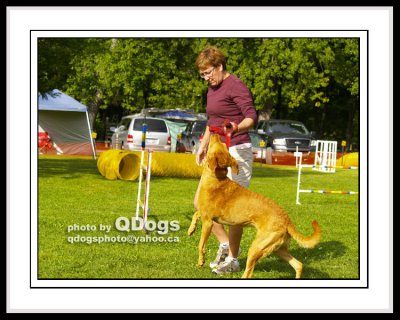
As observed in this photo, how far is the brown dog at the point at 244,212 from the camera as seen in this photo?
21.1 feet

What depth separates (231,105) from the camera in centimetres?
691

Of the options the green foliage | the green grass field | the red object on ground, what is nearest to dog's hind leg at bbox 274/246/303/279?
the green grass field

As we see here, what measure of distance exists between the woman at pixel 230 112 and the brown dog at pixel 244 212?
0.28 meters

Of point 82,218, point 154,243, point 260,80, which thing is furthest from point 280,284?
point 260,80

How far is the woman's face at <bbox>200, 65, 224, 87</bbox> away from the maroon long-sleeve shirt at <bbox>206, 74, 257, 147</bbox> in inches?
2.1

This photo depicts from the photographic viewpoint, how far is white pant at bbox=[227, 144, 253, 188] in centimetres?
699

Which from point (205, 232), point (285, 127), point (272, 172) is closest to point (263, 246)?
point (205, 232)

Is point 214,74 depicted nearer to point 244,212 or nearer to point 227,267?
point 244,212

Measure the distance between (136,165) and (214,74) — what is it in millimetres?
12310

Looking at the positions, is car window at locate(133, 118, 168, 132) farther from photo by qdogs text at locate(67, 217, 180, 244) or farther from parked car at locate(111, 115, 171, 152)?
photo by qdogs text at locate(67, 217, 180, 244)

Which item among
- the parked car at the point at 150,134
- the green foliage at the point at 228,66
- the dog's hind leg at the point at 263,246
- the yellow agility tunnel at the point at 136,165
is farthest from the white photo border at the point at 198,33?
the green foliage at the point at 228,66

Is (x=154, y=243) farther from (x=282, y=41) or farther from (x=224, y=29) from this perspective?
(x=282, y=41)

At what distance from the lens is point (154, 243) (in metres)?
8.80

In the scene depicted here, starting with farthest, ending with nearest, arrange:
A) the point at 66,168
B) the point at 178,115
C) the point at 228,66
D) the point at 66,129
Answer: the point at 178,115, the point at 228,66, the point at 66,129, the point at 66,168
